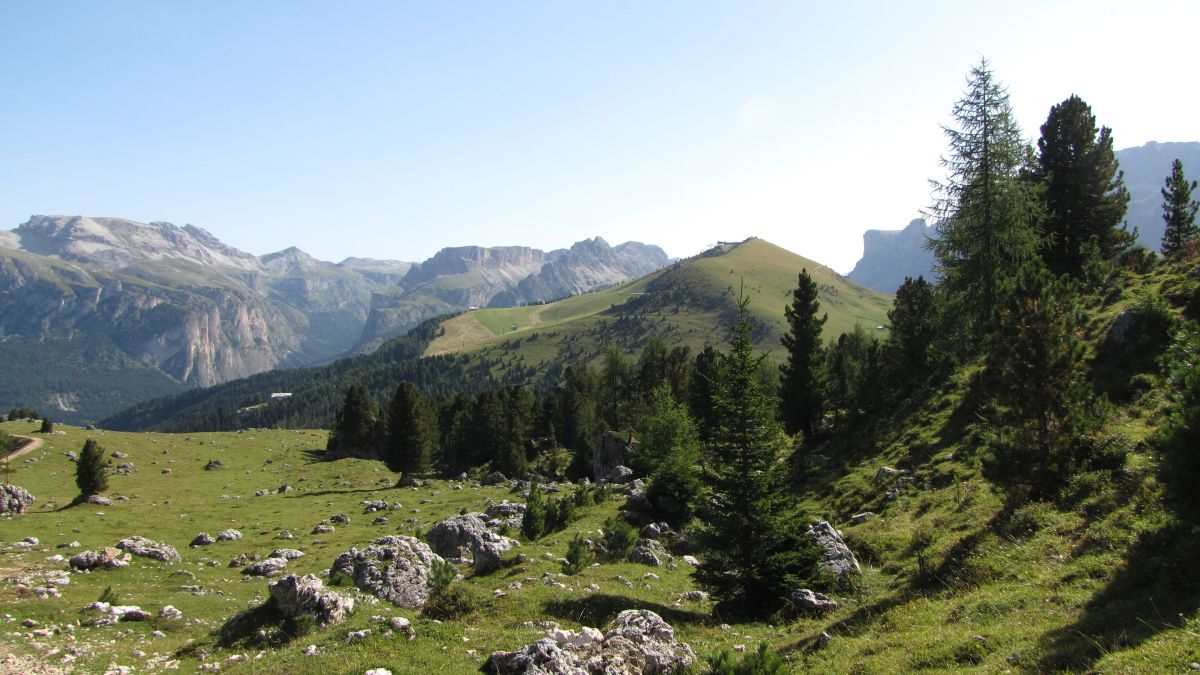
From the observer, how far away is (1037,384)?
800 inches

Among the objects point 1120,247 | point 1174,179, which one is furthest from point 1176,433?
point 1174,179

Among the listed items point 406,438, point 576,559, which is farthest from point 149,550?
point 406,438

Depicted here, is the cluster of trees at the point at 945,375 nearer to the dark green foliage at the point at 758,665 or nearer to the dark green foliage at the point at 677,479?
the dark green foliage at the point at 677,479

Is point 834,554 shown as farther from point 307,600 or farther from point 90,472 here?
point 90,472

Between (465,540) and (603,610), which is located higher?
(603,610)

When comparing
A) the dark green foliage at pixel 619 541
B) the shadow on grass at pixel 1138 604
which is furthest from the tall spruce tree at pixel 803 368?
the shadow on grass at pixel 1138 604

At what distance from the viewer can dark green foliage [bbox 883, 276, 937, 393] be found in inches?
1965

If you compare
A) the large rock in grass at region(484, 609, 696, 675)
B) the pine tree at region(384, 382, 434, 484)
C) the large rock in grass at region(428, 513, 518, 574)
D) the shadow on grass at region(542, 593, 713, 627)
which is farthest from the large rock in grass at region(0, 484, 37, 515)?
the large rock in grass at region(484, 609, 696, 675)

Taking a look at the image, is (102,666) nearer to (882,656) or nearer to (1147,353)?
(882,656)

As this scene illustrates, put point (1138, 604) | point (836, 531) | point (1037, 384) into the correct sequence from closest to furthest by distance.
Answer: point (1138, 604), point (1037, 384), point (836, 531)

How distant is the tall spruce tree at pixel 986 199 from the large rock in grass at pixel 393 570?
121ft

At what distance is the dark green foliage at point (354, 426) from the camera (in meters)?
102

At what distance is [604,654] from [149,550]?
3084cm

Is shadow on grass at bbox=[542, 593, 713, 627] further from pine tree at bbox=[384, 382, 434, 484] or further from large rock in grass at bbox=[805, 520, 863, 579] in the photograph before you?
pine tree at bbox=[384, 382, 434, 484]
